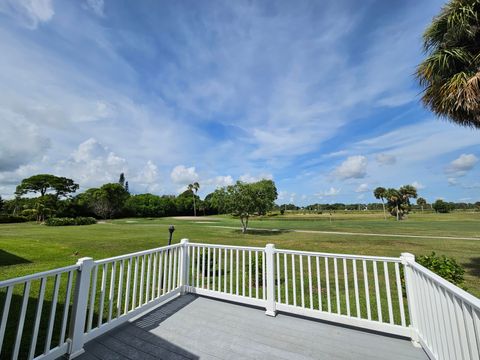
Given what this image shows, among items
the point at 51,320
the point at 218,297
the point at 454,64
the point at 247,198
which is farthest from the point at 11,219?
the point at 454,64

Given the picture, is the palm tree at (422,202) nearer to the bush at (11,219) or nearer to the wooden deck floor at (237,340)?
the wooden deck floor at (237,340)

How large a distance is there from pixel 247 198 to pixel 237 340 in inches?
571

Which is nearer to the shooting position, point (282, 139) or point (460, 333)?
point (460, 333)

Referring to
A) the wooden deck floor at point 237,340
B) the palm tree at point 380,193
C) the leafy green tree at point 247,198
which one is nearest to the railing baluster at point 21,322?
the wooden deck floor at point 237,340

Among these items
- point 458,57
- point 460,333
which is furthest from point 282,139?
point 460,333

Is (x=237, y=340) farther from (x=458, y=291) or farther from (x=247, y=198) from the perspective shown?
(x=247, y=198)

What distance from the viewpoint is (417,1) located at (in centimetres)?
525

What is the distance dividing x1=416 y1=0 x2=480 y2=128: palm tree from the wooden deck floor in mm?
4657

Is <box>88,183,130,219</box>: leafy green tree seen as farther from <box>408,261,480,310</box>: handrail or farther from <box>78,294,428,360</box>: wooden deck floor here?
<box>408,261,480,310</box>: handrail

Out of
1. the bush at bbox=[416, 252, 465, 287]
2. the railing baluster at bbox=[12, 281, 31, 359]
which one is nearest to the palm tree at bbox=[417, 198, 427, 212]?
the bush at bbox=[416, 252, 465, 287]

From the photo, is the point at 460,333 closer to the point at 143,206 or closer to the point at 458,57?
the point at 458,57

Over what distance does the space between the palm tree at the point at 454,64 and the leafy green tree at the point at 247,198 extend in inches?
502

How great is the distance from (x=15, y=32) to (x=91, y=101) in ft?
9.20

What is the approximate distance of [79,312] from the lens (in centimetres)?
223
